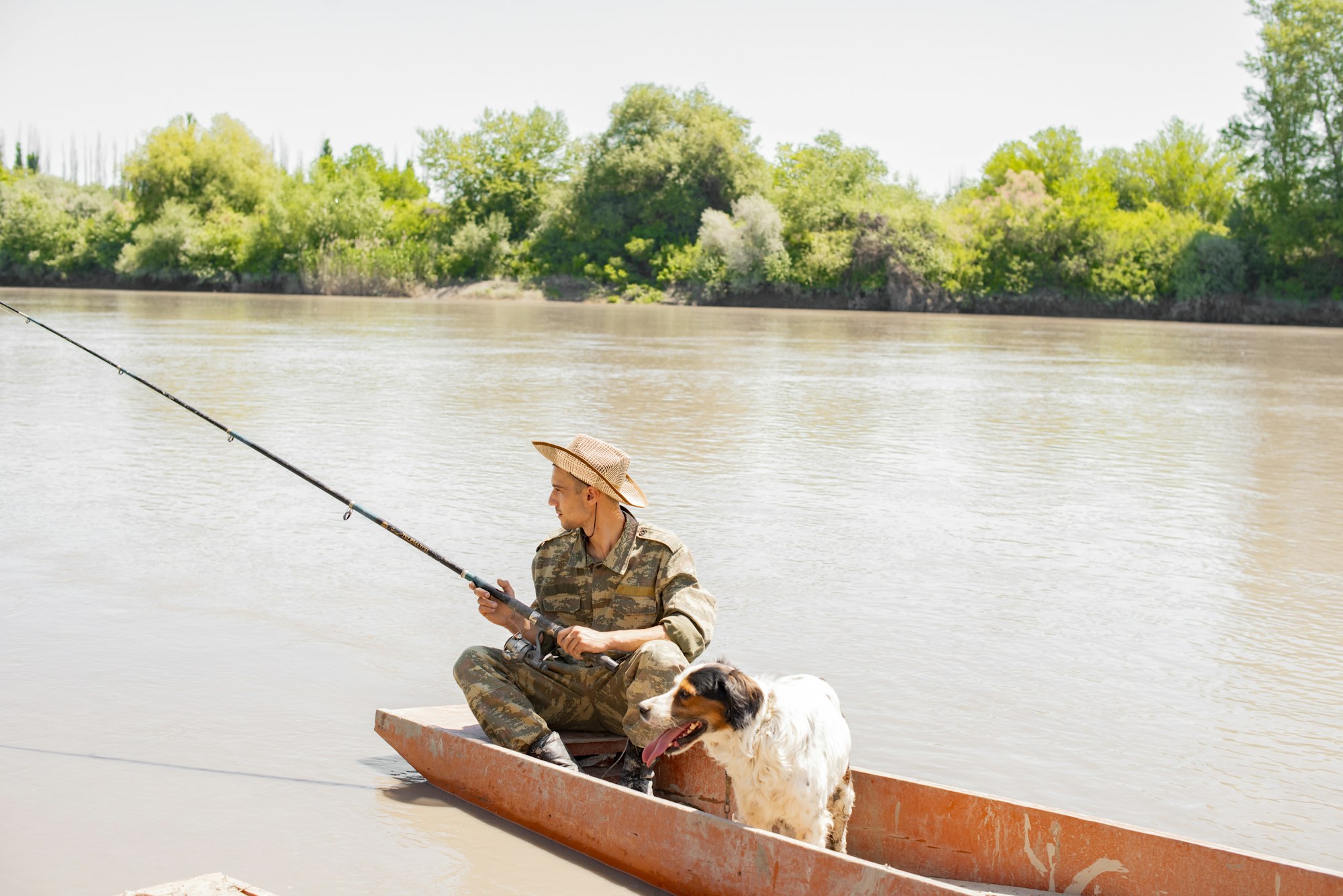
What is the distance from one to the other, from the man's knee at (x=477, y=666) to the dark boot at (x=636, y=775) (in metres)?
0.59

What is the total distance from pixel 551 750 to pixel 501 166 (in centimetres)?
7963

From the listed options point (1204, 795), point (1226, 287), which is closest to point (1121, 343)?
point (1226, 287)

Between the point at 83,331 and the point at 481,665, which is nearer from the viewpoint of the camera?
the point at 481,665

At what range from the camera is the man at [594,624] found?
465cm

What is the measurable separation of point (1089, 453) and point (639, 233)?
62529mm

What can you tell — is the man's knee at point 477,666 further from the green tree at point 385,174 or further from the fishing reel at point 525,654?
the green tree at point 385,174

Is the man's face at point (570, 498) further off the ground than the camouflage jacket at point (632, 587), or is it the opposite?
the man's face at point (570, 498)

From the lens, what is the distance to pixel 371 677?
6.36 meters

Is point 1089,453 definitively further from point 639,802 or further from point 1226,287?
point 1226,287

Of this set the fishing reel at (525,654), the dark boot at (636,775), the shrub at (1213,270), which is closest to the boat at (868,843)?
the dark boot at (636,775)

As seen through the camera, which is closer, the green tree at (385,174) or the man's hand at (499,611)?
the man's hand at (499,611)

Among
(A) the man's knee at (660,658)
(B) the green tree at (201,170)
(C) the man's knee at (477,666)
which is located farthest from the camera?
(B) the green tree at (201,170)

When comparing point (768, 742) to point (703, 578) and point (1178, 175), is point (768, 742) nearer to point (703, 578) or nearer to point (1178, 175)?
point (703, 578)

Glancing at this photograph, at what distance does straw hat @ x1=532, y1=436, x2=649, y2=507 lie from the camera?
471cm
